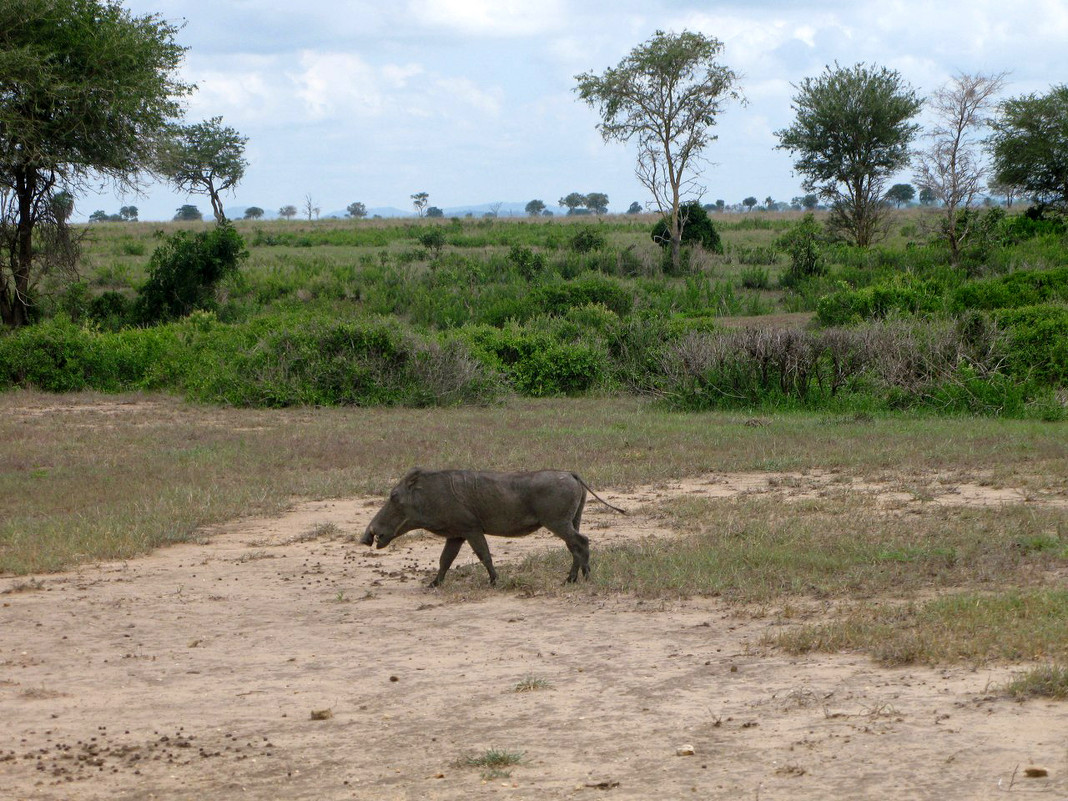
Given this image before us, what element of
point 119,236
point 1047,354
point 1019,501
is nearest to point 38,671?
point 1019,501

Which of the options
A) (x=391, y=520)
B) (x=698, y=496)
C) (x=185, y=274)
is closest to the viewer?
(x=391, y=520)


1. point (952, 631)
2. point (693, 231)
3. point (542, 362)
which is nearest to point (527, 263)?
point (693, 231)

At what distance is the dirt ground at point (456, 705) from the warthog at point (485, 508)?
40 cm

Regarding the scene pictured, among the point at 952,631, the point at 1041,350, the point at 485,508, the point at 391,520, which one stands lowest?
the point at 952,631

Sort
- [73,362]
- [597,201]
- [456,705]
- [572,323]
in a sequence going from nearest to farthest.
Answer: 1. [456,705]
2. [73,362]
3. [572,323]
4. [597,201]

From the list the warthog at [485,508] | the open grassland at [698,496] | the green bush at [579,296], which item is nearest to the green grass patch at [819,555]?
the open grassland at [698,496]

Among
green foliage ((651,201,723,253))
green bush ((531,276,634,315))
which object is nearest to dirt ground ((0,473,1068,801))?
green bush ((531,276,634,315))

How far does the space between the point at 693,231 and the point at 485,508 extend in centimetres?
3113

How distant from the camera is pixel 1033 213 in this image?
127 ft

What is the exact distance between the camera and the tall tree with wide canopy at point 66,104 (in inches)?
973

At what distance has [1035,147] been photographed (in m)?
38.0

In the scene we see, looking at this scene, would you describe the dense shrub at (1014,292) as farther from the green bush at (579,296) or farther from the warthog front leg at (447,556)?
the warthog front leg at (447,556)

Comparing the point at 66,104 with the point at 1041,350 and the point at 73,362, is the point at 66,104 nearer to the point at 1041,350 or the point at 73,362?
the point at 73,362

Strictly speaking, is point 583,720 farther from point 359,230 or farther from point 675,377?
point 359,230
